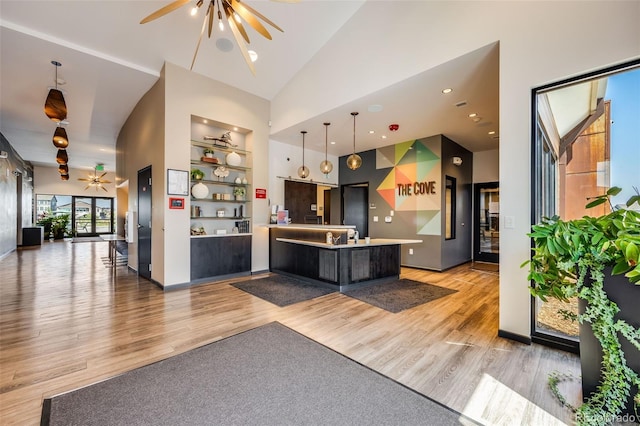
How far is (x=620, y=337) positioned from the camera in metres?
1.66

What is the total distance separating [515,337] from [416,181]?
4302 millimetres

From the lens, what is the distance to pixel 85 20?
12.0ft

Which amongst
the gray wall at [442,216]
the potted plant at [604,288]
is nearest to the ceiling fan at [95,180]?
the gray wall at [442,216]

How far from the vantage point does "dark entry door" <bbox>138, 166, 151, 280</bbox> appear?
205 inches

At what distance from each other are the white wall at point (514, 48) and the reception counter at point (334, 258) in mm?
2263

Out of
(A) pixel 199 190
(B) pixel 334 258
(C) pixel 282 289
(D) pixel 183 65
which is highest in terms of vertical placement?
(D) pixel 183 65

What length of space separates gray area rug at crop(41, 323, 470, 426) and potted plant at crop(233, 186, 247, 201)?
12.3ft

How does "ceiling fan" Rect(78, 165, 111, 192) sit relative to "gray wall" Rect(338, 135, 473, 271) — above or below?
above

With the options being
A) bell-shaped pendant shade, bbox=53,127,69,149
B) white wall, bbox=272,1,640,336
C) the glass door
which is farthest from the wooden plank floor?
the glass door

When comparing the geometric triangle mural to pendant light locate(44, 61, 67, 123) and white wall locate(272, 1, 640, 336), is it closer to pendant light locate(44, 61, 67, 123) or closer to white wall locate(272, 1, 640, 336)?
white wall locate(272, 1, 640, 336)

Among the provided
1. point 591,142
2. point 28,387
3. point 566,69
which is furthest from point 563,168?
point 28,387

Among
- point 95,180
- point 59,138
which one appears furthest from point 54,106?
point 95,180

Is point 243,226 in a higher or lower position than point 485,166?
lower

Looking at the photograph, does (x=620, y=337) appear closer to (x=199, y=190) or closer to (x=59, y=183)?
(x=199, y=190)
